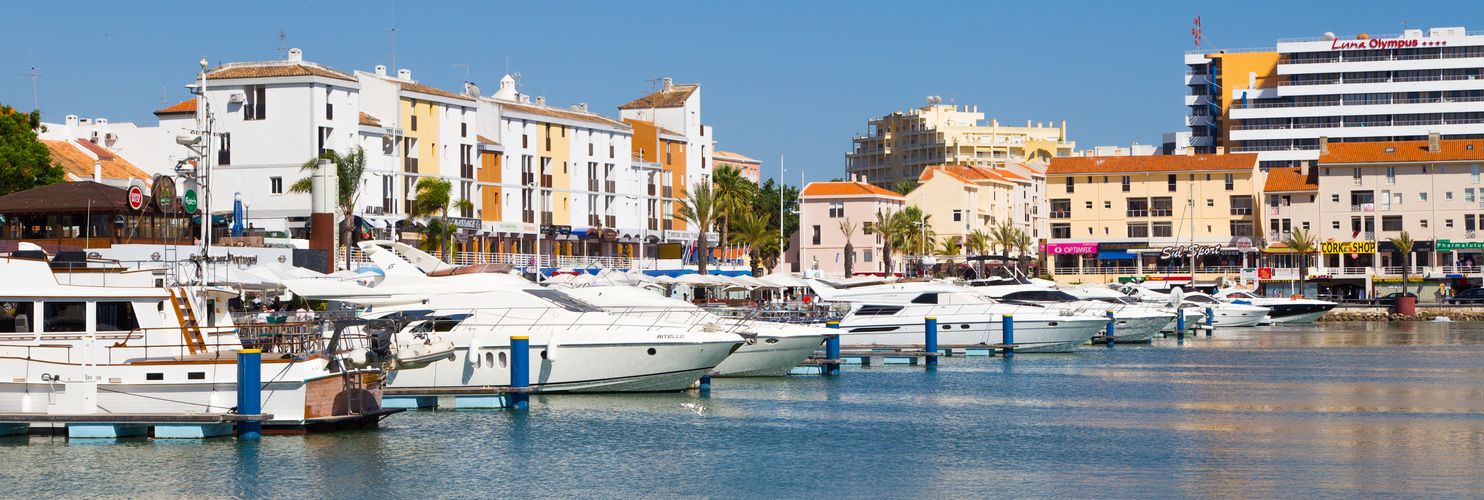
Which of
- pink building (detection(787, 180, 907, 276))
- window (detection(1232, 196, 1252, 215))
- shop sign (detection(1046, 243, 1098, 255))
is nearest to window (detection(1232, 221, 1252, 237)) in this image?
window (detection(1232, 196, 1252, 215))

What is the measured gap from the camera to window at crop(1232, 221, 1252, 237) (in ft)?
395

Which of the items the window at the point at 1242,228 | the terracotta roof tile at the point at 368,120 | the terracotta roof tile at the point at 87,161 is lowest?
the window at the point at 1242,228

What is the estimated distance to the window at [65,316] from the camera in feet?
92.8

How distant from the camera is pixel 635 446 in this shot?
28984mm

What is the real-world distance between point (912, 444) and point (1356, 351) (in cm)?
3735

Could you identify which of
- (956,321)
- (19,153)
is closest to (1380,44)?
(956,321)

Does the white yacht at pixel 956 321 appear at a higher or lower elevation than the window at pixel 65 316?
lower

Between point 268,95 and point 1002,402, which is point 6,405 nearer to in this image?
point 1002,402

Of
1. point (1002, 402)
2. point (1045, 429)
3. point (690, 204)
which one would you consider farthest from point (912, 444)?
point (690, 204)

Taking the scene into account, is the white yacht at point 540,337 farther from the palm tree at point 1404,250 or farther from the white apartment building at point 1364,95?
the white apartment building at point 1364,95

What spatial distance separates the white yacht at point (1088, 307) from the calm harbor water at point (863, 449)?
51.0ft

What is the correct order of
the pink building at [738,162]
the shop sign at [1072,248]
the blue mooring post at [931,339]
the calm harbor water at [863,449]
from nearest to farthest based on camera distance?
1. the calm harbor water at [863,449]
2. the blue mooring post at [931,339]
3. the shop sign at [1072,248]
4. the pink building at [738,162]

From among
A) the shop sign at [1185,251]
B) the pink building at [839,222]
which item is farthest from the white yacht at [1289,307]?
the pink building at [839,222]

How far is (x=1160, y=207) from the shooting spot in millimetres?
123250
